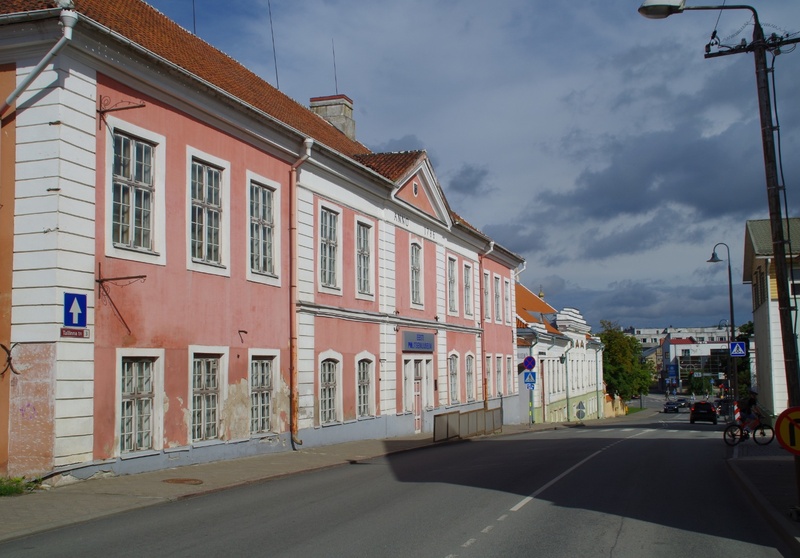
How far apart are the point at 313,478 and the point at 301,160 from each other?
29.6 feet

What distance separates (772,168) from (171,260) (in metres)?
10.9

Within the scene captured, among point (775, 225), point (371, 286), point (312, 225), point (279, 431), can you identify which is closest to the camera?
point (775, 225)

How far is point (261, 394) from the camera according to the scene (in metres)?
20.6

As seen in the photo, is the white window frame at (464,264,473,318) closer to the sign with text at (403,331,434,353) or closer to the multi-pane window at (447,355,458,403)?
the multi-pane window at (447,355,458,403)

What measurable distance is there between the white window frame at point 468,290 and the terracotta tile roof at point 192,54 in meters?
8.99

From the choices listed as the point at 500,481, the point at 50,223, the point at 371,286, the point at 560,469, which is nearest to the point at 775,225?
the point at 500,481

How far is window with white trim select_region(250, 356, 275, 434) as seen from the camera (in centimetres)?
2020

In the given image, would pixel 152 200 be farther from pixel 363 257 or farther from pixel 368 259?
pixel 368 259

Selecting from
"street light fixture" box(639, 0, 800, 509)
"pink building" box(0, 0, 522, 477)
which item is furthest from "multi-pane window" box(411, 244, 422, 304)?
"street light fixture" box(639, 0, 800, 509)

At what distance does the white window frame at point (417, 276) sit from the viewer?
31081 mm

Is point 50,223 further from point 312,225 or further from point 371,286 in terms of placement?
point 371,286

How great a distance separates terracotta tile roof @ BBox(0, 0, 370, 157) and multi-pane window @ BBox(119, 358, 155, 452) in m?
5.96

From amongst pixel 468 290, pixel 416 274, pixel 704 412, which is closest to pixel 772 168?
pixel 416 274

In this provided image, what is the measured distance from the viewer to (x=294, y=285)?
21922mm
